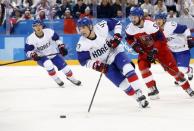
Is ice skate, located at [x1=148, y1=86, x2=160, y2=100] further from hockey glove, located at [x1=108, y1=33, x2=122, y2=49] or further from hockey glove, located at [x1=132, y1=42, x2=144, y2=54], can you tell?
hockey glove, located at [x1=108, y1=33, x2=122, y2=49]

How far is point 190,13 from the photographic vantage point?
11945mm

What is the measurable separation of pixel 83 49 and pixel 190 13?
646 cm

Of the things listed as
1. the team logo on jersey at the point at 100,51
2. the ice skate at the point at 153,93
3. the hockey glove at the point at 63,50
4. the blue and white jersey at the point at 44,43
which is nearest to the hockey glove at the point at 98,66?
the team logo on jersey at the point at 100,51

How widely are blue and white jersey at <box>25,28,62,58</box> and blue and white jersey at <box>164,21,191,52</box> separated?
1.70 meters

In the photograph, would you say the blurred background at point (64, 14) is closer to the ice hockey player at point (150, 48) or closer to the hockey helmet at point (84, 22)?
the ice hockey player at point (150, 48)

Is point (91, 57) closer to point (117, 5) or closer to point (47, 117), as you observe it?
point (47, 117)

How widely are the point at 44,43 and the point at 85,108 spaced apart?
2378mm

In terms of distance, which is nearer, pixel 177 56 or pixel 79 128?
pixel 79 128

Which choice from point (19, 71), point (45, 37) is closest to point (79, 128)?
point (45, 37)

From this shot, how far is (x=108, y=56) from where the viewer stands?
5992 millimetres

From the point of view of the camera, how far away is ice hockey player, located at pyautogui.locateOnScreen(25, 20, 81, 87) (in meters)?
8.20

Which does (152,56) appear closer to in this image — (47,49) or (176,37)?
(176,37)

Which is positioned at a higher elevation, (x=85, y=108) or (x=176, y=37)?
(x=176, y=37)

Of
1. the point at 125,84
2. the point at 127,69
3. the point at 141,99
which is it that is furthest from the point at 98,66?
the point at 141,99
